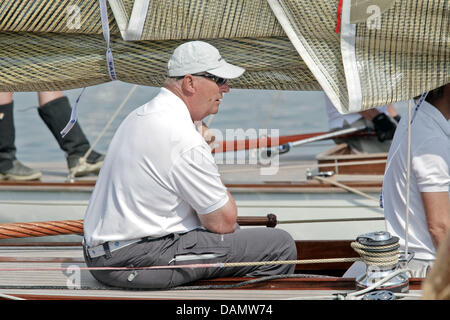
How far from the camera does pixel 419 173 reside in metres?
2.58

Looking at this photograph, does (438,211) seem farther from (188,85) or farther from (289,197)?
(289,197)

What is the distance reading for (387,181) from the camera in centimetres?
276

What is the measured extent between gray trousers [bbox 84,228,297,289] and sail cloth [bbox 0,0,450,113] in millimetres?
525

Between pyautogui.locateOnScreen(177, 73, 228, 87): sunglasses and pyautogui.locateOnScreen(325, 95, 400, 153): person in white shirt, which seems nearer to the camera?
pyautogui.locateOnScreen(177, 73, 228, 87): sunglasses

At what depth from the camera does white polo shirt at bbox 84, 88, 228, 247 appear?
2412 mm

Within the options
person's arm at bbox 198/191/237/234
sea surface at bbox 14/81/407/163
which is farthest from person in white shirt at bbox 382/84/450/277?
sea surface at bbox 14/81/407/163

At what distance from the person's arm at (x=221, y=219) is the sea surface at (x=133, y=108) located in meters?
3.59

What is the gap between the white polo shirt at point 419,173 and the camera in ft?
8.42

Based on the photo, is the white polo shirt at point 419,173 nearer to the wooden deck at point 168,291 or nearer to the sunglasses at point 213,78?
the wooden deck at point 168,291

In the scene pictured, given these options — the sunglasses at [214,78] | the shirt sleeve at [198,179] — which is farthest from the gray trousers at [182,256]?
the sunglasses at [214,78]

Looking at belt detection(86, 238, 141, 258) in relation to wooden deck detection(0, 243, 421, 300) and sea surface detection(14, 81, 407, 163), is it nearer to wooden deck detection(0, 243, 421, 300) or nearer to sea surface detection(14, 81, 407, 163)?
wooden deck detection(0, 243, 421, 300)

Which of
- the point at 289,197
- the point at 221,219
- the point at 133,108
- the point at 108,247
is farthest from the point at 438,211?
the point at 133,108

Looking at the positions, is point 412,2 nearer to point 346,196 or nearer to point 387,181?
point 387,181
